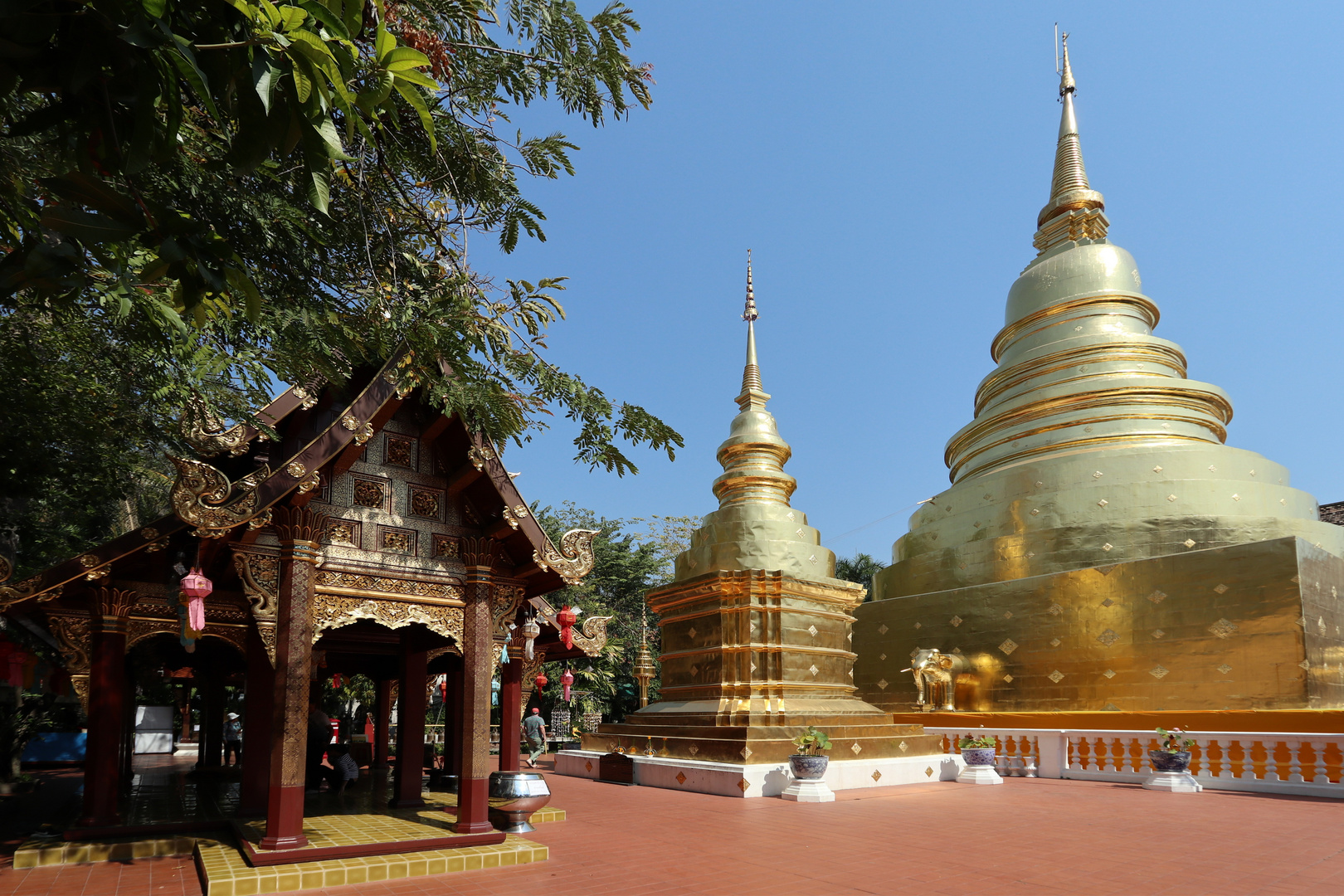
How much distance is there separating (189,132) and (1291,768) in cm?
1703

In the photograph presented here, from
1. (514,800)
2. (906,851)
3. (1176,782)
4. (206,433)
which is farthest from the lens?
(1176,782)

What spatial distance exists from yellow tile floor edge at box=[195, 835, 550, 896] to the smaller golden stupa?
713cm

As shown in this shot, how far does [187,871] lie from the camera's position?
760cm

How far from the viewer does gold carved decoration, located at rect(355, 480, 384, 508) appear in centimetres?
833

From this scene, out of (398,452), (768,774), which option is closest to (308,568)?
(398,452)

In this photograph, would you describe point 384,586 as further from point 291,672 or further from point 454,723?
point 454,723

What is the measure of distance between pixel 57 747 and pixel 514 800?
2086 centimetres

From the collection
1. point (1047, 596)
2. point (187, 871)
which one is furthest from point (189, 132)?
point (1047, 596)

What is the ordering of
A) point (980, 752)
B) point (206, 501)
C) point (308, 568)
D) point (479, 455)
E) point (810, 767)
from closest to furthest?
1. point (206, 501)
2. point (308, 568)
3. point (479, 455)
4. point (810, 767)
5. point (980, 752)

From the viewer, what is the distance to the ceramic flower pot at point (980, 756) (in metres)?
15.8

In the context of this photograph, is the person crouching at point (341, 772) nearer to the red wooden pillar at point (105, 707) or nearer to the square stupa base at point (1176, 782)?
the red wooden pillar at point (105, 707)

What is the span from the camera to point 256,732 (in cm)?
1047

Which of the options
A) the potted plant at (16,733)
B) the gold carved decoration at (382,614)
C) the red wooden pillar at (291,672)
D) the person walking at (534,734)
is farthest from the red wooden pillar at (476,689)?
the person walking at (534,734)

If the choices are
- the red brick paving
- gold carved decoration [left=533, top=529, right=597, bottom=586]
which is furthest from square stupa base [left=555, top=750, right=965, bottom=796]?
gold carved decoration [left=533, top=529, right=597, bottom=586]
